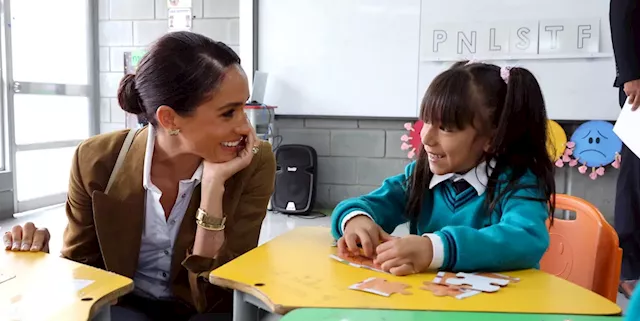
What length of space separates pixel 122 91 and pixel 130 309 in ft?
1.71

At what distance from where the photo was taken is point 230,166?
142 cm

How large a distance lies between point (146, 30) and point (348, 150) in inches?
66.8

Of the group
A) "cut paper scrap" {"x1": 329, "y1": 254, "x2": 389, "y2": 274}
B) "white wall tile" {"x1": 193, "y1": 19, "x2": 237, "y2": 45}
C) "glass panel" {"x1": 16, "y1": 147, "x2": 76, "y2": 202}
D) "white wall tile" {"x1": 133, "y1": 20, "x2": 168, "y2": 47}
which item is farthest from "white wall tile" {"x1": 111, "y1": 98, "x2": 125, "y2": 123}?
"cut paper scrap" {"x1": 329, "y1": 254, "x2": 389, "y2": 274}

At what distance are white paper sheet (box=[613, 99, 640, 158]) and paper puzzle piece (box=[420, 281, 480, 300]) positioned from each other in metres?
1.23

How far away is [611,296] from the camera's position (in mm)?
1330

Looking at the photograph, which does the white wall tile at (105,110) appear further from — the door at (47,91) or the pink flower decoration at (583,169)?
the pink flower decoration at (583,169)

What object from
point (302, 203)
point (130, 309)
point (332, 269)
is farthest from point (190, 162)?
point (302, 203)

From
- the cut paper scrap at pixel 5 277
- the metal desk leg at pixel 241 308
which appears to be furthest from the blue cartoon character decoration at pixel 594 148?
the cut paper scrap at pixel 5 277

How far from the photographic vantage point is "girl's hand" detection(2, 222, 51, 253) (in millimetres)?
1233

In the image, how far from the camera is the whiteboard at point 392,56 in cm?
295

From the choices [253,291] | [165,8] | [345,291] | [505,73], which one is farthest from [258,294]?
[165,8]

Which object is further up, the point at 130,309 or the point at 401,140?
the point at 401,140

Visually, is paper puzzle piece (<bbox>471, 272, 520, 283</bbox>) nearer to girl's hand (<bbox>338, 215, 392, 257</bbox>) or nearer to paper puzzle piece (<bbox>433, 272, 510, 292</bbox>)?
paper puzzle piece (<bbox>433, 272, 510, 292</bbox>)

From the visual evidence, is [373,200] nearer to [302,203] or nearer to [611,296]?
[611,296]
